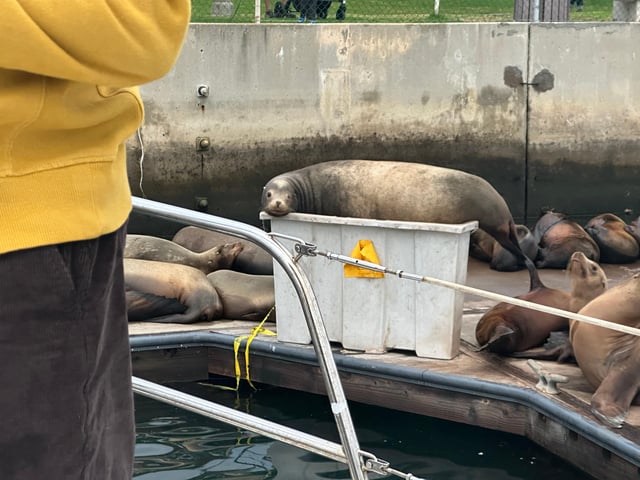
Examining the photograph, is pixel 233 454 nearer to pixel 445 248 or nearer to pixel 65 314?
pixel 445 248

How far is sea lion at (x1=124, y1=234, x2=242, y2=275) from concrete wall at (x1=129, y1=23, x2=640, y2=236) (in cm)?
232

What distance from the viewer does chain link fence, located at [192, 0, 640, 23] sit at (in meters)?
10.4

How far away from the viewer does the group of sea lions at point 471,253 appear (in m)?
4.43

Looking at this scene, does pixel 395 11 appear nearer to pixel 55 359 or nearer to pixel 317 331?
pixel 317 331

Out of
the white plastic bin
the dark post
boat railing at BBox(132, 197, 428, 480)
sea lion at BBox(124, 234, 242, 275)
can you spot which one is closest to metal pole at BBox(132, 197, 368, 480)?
boat railing at BBox(132, 197, 428, 480)

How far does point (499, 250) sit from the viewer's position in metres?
7.22

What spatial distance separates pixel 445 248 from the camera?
4898 mm

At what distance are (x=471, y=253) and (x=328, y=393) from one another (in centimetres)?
562

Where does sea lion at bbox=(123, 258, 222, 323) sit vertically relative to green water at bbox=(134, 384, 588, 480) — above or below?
above

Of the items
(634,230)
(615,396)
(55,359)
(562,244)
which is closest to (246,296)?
(615,396)

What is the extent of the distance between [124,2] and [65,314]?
0.32 metres

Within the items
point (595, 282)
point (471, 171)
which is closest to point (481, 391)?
point (595, 282)

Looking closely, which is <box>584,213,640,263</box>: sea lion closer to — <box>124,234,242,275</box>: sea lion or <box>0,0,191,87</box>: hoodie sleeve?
<box>124,234,242,275</box>: sea lion

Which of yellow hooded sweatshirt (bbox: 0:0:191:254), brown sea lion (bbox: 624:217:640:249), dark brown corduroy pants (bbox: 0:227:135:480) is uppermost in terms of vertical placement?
yellow hooded sweatshirt (bbox: 0:0:191:254)
